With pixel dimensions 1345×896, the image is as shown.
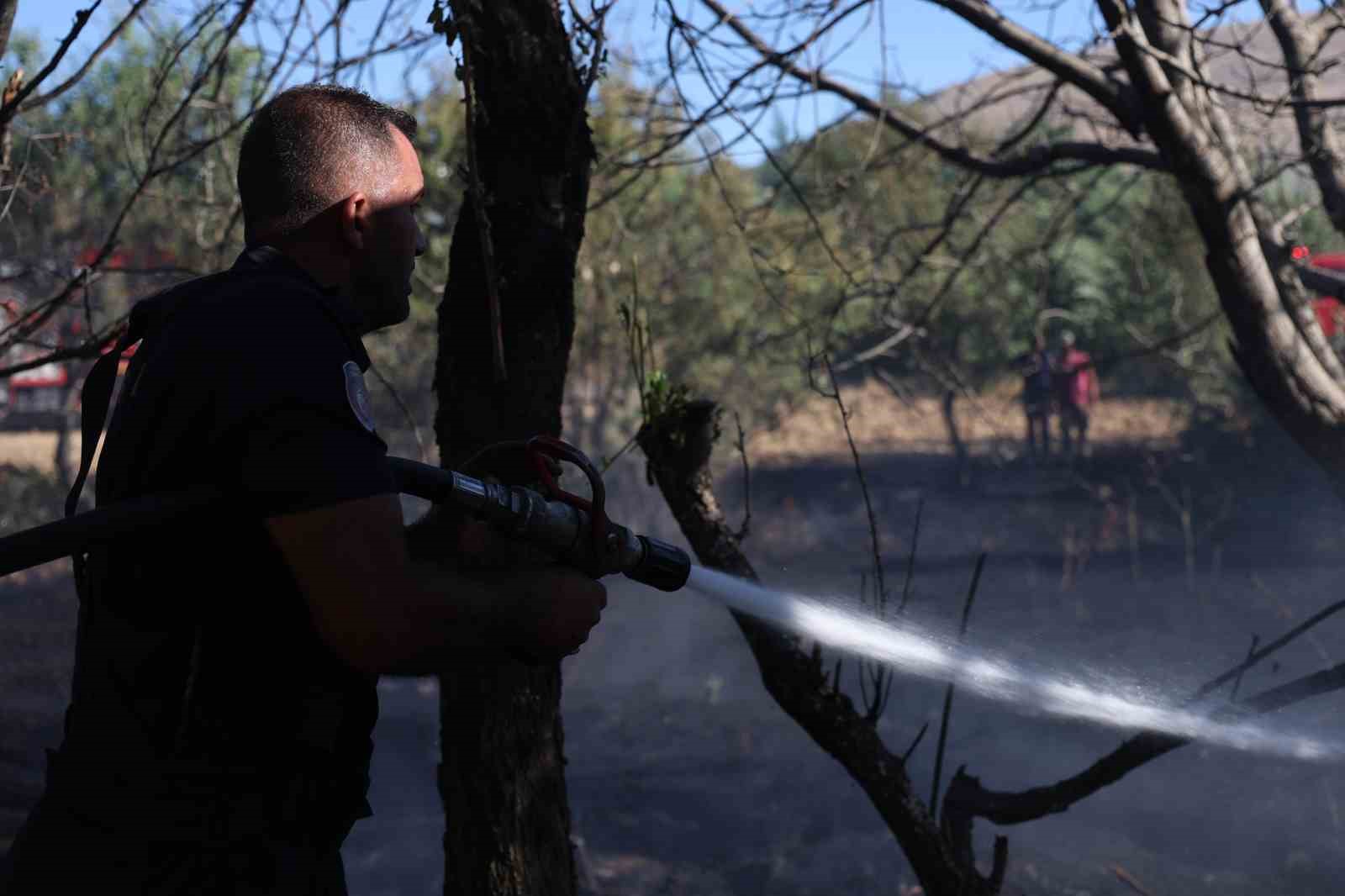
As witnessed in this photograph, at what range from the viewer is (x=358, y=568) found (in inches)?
56.1

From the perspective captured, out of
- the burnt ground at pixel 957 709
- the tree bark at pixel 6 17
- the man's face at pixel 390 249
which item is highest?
the tree bark at pixel 6 17

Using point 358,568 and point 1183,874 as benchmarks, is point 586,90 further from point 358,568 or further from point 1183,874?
point 1183,874

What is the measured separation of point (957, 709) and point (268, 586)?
8.35 meters

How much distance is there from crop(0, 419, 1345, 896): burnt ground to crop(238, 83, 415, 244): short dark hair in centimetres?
444

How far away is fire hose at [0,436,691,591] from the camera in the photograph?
4.86ft

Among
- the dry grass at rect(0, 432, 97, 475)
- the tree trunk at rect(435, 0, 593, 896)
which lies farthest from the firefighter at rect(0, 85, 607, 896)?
the dry grass at rect(0, 432, 97, 475)

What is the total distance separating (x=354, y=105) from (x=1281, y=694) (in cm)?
268

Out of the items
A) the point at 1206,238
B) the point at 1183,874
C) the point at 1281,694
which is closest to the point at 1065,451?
the point at 1183,874

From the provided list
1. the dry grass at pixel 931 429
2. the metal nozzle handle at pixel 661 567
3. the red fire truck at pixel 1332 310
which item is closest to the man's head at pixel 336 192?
the metal nozzle handle at pixel 661 567

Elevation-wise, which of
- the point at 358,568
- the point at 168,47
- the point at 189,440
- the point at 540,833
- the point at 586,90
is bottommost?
the point at 540,833

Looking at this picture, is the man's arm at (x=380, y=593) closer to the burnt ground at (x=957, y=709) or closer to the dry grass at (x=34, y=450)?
the burnt ground at (x=957, y=709)

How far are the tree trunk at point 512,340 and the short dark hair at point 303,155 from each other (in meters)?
1.23

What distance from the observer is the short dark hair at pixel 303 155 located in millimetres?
1691

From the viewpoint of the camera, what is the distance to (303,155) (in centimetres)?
169
